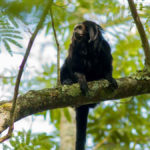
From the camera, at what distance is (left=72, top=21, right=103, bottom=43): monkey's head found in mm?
3661

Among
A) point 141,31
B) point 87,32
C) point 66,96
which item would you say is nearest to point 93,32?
point 87,32

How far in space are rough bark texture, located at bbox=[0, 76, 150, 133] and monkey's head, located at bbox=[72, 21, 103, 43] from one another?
3.07ft

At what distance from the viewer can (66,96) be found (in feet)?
8.86

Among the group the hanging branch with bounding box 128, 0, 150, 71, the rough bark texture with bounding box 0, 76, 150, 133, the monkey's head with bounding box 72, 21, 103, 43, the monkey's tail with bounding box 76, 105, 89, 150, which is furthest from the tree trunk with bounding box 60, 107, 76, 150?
the hanging branch with bounding box 128, 0, 150, 71

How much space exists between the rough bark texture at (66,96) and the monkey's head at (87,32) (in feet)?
3.07

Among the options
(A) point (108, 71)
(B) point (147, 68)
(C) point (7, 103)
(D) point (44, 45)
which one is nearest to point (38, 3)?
(C) point (7, 103)

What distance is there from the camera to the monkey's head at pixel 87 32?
3661mm

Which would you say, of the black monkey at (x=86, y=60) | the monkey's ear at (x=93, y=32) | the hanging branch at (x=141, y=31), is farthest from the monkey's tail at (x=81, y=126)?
the hanging branch at (x=141, y=31)

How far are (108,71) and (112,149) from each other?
200cm

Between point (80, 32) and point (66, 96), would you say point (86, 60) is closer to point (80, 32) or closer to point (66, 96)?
point (80, 32)

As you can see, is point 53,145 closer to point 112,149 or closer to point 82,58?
point 82,58

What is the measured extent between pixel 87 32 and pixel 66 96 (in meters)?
1.38

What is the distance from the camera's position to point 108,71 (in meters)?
3.54

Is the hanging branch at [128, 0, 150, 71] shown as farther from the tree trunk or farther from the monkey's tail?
the tree trunk
